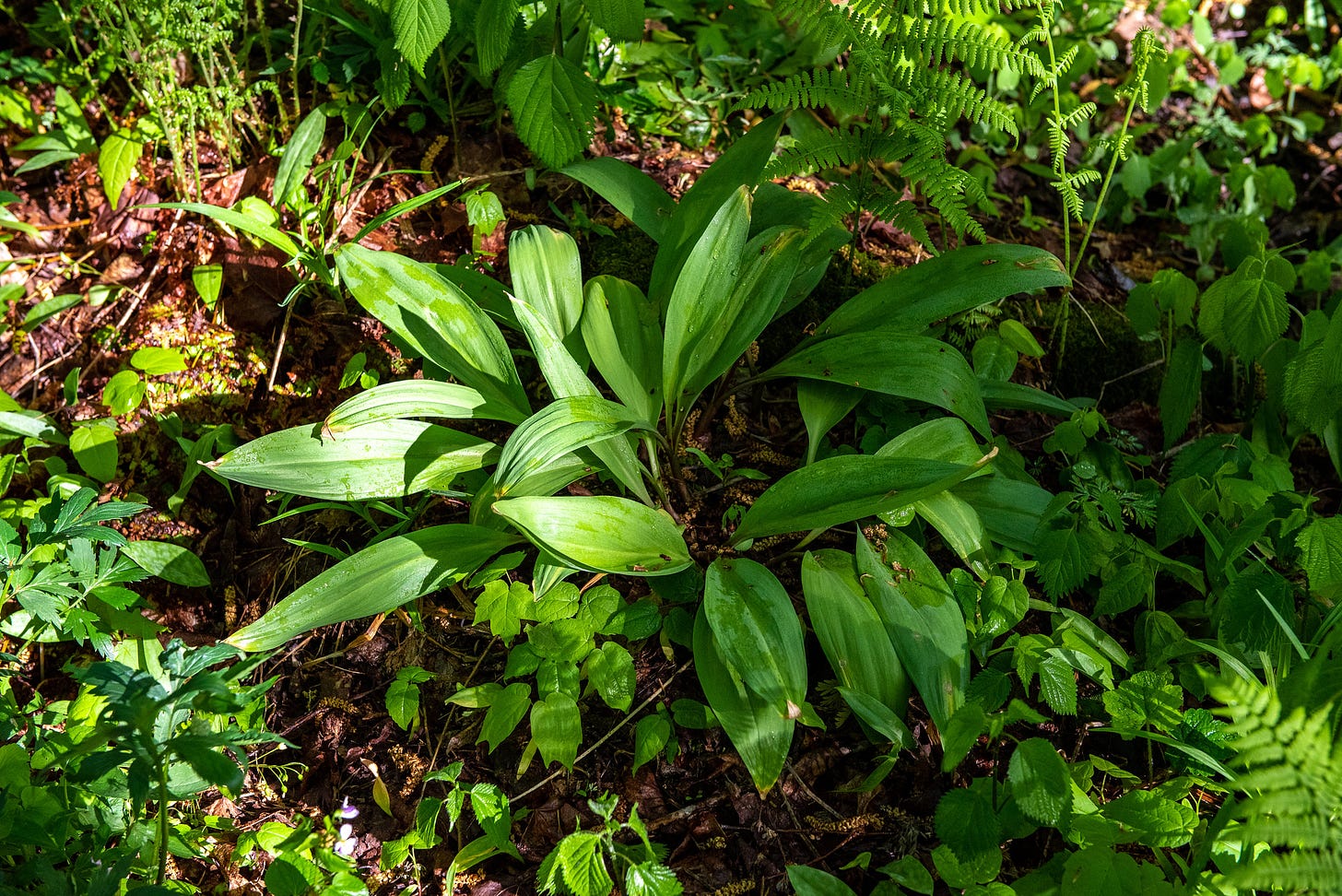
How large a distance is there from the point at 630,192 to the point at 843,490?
1.09m

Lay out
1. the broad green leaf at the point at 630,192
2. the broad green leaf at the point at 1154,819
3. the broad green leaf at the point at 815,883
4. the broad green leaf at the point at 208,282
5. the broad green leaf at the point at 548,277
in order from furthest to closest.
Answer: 1. the broad green leaf at the point at 208,282
2. the broad green leaf at the point at 630,192
3. the broad green leaf at the point at 548,277
4. the broad green leaf at the point at 815,883
5. the broad green leaf at the point at 1154,819

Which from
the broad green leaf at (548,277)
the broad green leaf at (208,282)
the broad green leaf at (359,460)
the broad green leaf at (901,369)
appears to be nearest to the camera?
the broad green leaf at (359,460)

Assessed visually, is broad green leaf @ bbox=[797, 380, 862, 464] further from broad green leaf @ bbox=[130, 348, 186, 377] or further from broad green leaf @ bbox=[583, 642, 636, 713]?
broad green leaf @ bbox=[130, 348, 186, 377]

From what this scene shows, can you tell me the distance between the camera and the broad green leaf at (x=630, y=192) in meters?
2.46

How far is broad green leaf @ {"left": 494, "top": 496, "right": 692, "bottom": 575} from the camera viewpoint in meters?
1.77

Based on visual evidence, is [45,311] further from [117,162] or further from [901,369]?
[901,369]

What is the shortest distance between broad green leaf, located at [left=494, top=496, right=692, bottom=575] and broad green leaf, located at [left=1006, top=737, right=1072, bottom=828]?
761mm

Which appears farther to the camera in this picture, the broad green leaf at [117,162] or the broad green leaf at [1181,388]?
the broad green leaf at [117,162]

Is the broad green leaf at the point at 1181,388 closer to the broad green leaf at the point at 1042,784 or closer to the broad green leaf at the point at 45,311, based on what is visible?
the broad green leaf at the point at 1042,784

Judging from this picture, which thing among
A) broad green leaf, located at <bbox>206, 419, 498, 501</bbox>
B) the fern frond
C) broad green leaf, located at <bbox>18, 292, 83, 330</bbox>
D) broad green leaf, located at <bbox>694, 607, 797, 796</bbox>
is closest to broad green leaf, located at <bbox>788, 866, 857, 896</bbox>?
broad green leaf, located at <bbox>694, 607, 797, 796</bbox>

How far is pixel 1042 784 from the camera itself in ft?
5.24

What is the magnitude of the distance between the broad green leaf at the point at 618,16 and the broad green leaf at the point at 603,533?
124cm

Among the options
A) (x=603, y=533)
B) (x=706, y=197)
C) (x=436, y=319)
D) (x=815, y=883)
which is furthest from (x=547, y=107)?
(x=815, y=883)

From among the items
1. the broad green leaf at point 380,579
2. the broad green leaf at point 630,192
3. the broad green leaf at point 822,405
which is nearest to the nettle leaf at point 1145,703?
the broad green leaf at point 822,405
